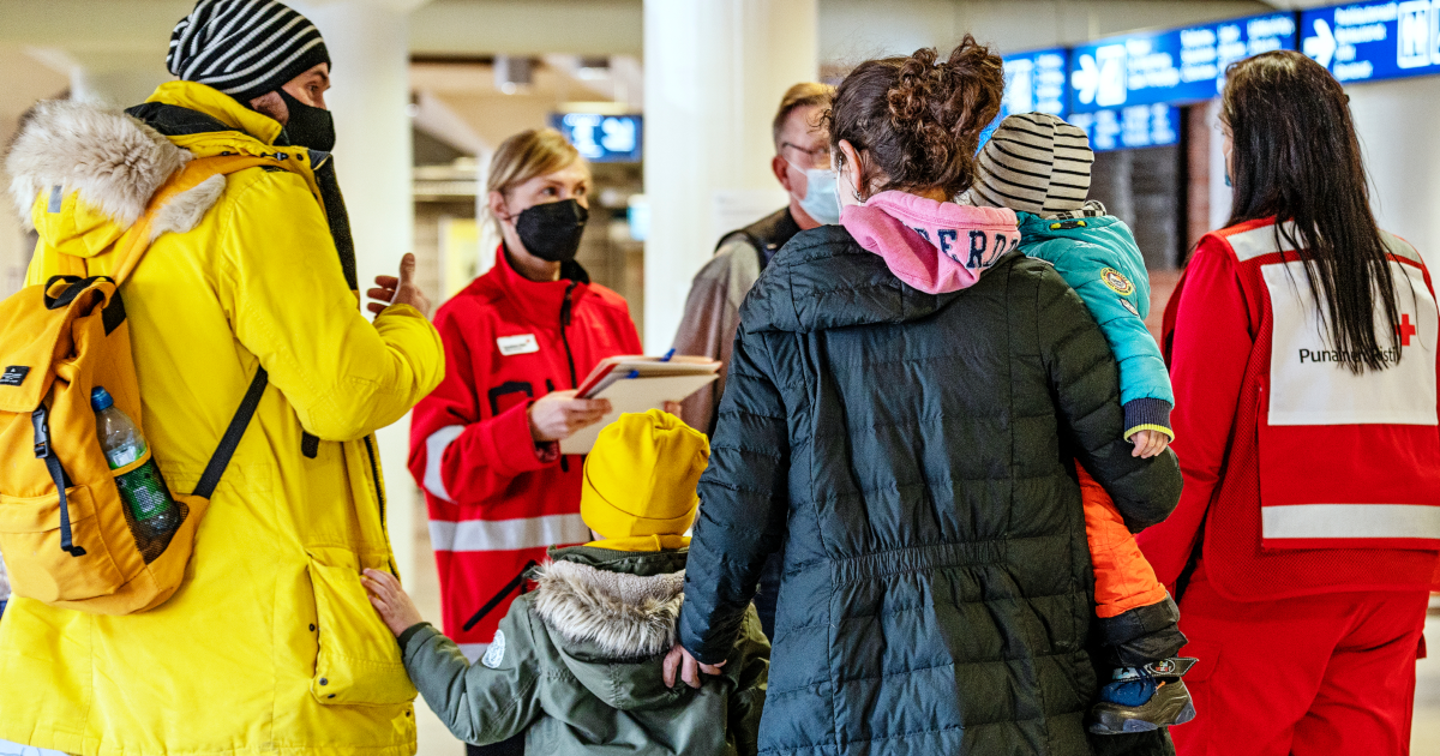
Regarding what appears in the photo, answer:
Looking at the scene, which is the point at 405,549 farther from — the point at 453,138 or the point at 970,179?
the point at 453,138

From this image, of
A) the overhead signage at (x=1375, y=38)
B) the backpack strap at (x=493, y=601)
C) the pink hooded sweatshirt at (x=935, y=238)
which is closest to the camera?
the pink hooded sweatshirt at (x=935, y=238)

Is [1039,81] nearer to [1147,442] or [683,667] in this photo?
[1147,442]

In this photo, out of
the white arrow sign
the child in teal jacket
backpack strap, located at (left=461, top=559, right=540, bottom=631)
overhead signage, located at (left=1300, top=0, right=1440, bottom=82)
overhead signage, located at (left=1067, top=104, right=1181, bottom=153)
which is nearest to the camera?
the child in teal jacket

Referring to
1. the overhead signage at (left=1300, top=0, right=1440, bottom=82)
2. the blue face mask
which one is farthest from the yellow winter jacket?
the overhead signage at (left=1300, top=0, right=1440, bottom=82)

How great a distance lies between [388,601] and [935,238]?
100 cm

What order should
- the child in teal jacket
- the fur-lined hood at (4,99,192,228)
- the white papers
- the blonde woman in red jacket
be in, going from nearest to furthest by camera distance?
the child in teal jacket < the fur-lined hood at (4,99,192,228) < the white papers < the blonde woman in red jacket

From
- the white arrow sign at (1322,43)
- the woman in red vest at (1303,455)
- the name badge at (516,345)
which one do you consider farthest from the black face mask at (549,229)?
the white arrow sign at (1322,43)

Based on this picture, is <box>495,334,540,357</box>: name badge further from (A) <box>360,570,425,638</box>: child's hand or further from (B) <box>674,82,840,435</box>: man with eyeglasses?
(A) <box>360,570,425,638</box>: child's hand

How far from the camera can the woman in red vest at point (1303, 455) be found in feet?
7.19

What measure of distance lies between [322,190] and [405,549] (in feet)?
12.7

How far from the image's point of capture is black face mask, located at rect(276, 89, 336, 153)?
1.93m

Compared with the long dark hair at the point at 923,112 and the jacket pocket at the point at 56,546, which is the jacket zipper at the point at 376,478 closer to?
the jacket pocket at the point at 56,546

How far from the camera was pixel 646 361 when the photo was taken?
7.31 feet

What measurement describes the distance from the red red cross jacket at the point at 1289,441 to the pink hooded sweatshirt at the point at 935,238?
0.91 m
